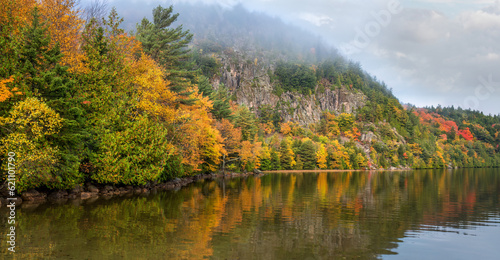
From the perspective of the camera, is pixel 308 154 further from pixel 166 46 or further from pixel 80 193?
pixel 80 193

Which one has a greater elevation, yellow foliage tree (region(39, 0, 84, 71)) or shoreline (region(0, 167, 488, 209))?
yellow foliage tree (region(39, 0, 84, 71))

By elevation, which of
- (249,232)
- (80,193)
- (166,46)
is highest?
(166,46)

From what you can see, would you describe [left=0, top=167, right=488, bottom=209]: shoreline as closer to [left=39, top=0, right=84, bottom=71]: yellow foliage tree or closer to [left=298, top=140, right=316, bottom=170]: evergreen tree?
[left=39, top=0, right=84, bottom=71]: yellow foliage tree

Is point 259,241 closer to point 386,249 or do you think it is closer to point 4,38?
point 386,249

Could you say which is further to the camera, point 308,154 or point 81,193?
point 308,154

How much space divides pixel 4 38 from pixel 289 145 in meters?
90.0

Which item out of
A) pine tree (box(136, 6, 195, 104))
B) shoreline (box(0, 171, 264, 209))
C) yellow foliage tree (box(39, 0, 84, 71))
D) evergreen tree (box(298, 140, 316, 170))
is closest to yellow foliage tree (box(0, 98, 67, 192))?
shoreline (box(0, 171, 264, 209))

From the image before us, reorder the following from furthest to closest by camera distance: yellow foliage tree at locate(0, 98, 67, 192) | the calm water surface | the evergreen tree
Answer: the evergreen tree < yellow foliage tree at locate(0, 98, 67, 192) < the calm water surface

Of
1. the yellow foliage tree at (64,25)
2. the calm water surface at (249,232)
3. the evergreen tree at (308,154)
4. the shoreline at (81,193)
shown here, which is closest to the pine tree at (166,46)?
the yellow foliage tree at (64,25)

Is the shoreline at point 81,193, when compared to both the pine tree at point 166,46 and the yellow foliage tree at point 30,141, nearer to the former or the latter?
the yellow foliage tree at point 30,141

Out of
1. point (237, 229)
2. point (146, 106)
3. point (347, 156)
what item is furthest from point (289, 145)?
point (237, 229)

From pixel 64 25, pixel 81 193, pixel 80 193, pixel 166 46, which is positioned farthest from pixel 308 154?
pixel 64 25

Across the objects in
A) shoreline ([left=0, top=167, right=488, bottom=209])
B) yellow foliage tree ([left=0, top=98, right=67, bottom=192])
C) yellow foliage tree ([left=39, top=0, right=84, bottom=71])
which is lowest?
shoreline ([left=0, top=167, right=488, bottom=209])

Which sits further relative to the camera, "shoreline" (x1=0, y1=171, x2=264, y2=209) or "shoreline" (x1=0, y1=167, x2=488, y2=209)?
"shoreline" (x1=0, y1=167, x2=488, y2=209)
